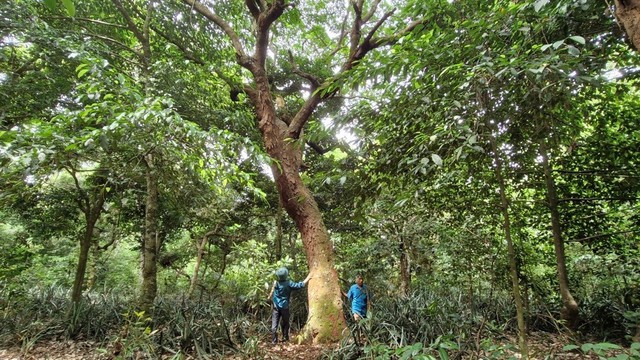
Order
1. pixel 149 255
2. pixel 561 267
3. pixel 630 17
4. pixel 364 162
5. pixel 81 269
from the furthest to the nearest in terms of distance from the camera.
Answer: pixel 81 269 < pixel 149 255 < pixel 561 267 < pixel 364 162 < pixel 630 17

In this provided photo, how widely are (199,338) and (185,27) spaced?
6066 mm

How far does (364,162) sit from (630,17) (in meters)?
2.20

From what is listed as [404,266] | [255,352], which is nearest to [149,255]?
[255,352]

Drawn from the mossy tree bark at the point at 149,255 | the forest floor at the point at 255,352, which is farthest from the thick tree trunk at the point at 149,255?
the forest floor at the point at 255,352

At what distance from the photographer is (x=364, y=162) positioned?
11.4ft

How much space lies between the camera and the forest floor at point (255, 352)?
430cm

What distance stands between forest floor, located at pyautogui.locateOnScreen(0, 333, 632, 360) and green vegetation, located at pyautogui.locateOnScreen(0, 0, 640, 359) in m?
0.10

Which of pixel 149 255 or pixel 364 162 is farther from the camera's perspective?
pixel 149 255

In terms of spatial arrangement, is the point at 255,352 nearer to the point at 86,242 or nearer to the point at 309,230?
the point at 309,230

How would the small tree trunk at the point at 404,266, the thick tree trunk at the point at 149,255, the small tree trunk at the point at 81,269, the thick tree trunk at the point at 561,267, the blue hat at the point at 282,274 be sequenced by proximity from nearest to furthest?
the thick tree trunk at the point at 561,267 < the thick tree trunk at the point at 149,255 < the blue hat at the point at 282,274 < the small tree trunk at the point at 81,269 < the small tree trunk at the point at 404,266

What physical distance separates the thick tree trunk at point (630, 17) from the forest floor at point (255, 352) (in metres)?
3.52

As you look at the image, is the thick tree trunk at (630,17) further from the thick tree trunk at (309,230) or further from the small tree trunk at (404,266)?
the small tree trunk at (404,266)

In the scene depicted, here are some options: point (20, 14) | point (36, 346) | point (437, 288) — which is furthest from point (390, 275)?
point (20, 14)

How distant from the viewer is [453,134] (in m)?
2.37
